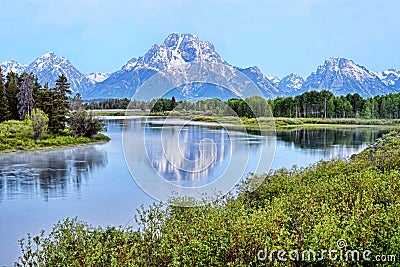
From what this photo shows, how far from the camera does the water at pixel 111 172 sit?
599 centimetres

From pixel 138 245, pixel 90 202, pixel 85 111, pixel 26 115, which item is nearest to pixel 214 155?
pixel 138 245

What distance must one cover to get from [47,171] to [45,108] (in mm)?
13308

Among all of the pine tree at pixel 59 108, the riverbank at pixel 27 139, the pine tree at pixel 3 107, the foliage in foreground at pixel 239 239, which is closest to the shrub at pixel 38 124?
the riverbank at pixel 27 139

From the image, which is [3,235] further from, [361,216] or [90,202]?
[361,216]

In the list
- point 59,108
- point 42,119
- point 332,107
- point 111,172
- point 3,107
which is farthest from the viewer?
point 332,107

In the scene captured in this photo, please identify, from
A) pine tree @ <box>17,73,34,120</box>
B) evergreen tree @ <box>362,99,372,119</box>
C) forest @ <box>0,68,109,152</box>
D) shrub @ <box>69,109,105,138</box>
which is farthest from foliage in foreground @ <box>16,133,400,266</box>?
evergreen tree @ <box>362,99,372,119</box>

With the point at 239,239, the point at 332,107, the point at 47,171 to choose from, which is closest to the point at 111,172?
the point at 47,171

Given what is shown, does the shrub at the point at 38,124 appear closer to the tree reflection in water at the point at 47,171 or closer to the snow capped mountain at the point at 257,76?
the tree reflection in water at the point at 47,171

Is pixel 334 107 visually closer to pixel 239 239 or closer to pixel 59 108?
pixel 59 108

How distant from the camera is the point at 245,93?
6.54 m

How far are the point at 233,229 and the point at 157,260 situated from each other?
0.75m

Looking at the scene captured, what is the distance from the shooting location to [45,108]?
27750 mm

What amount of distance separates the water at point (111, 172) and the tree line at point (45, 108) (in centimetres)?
470

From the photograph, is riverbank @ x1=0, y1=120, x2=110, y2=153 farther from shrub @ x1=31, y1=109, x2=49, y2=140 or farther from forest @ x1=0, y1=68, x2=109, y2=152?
shrub @ x1=31, y1=109, x2=49, y2=140
